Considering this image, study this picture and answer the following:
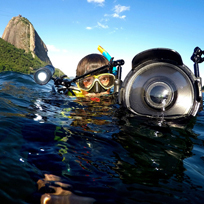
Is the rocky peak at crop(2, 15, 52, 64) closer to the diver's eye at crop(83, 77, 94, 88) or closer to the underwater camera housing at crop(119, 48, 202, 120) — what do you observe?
the diver's eye at crop(83, 77, 94, 88)

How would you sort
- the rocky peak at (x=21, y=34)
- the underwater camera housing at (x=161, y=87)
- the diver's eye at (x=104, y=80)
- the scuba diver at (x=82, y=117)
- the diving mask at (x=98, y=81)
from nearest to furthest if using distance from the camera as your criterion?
the scuba diver at (x=82, y=117) < the underwater camera housing at (x=161, y=87) < the diving mask at (x=98, y=81) < the diver's eye at (x=104, y=80) < the rocky peak at (x=21, y=34)

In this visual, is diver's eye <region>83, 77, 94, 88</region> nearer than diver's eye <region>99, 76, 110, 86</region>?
Yes

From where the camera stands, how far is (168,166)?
1.06m

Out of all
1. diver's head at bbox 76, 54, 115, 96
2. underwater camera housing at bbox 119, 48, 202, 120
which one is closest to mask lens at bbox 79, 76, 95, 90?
diver's head at bbox 76, 54, 115, 96

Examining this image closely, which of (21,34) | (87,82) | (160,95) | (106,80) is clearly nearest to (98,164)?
(160,95)

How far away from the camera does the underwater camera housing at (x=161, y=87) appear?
5.21 ft

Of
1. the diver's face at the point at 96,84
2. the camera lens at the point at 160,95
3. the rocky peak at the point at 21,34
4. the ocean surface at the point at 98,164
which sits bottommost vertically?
the ocean surface at the point at 98,164

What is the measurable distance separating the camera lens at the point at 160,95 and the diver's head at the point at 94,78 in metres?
1.93

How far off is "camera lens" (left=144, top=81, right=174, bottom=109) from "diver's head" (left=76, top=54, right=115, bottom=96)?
6.34 ft

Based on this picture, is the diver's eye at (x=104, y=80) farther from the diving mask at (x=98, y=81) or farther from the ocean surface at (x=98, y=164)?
the ocean surface at (x=98, y=164)

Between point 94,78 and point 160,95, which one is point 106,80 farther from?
point 160,95

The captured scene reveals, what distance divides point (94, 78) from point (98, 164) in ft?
8.75

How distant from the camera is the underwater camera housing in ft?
5.21

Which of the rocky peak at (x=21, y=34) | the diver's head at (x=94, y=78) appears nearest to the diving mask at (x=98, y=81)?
the diver's head at (x=94, y=78)
